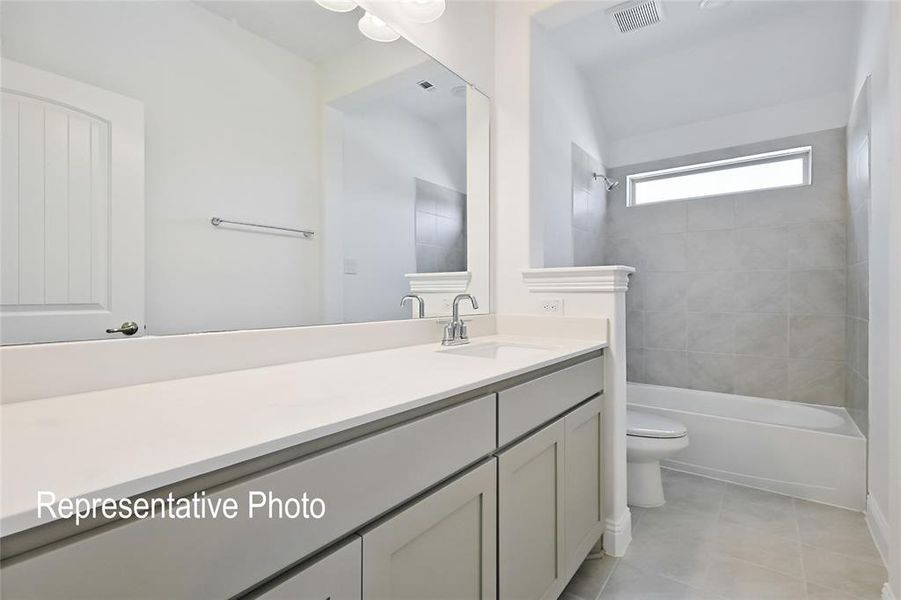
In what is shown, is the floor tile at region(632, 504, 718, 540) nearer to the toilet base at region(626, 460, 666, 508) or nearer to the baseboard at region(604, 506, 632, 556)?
the toilet base at region(626, 460, 666, 508)

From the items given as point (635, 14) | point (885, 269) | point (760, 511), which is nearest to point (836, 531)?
point (760, 511)

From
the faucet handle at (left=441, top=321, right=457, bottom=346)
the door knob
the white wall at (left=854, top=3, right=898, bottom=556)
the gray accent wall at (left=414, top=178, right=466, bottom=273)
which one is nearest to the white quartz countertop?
the door knob

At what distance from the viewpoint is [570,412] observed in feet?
4.87

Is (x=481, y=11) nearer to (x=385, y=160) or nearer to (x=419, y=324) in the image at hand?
(x=385, y=160)

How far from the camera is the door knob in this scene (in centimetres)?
96

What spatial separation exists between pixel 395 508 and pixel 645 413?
2.27 meters

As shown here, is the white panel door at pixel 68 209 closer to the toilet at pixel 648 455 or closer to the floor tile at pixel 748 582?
the floor tile at pixel 748 582

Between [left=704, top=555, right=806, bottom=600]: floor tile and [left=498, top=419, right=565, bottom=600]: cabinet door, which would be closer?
[left=498, top=419, right=565, bottom=600]: cabinet door

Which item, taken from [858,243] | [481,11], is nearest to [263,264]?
[481,11]

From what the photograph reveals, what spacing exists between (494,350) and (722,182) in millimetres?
2552

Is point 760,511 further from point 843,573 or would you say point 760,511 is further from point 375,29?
point 375,29

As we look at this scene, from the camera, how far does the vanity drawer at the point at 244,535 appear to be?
0.45 m

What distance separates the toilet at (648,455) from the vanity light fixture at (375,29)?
211cm

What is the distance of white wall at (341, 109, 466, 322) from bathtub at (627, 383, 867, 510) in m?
1.92
